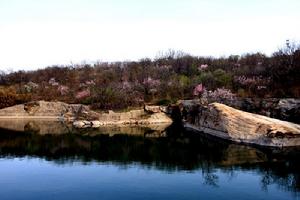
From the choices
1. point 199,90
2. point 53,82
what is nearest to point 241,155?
point 199,90

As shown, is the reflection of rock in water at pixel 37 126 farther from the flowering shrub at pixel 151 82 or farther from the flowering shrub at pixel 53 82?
the flowering shrub at pixel 53 82

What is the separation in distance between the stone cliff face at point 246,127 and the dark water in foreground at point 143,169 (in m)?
1.64

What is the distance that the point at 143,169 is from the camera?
105ft

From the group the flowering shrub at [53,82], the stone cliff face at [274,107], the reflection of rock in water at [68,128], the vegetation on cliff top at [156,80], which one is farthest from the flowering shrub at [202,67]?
the stone cliff face at [274,107]

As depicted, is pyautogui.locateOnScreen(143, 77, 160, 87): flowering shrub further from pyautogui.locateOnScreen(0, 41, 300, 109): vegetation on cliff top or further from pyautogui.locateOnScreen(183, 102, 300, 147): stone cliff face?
pyautogui.locateOnScreen(183, 102, 300, 147): stone cliff face

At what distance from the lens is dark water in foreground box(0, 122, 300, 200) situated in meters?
25.5

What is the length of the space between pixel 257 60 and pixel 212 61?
8333mm

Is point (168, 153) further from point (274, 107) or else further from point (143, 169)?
point (274, 107)

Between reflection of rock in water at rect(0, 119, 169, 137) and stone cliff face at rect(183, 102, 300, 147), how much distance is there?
5.59m

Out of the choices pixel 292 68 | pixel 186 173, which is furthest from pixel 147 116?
pixel 186 173

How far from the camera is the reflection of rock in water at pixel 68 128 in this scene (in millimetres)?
52156

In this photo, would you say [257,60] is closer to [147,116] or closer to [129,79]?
[129,79]

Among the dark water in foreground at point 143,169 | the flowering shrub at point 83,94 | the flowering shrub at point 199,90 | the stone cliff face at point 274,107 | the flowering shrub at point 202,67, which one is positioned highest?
the flowering shrub at point 202,67

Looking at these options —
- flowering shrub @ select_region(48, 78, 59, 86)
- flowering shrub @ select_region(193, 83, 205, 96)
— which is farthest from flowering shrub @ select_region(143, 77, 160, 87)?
flowering shrub @ select_region(48, 78, 59, 86)
